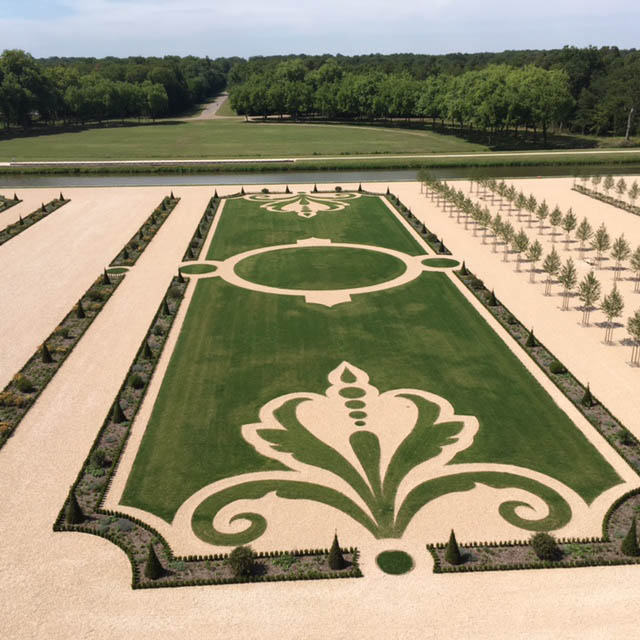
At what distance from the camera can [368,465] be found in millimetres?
34062

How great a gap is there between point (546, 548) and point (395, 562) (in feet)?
20.6

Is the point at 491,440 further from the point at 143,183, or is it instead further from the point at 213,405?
the point at 143,183

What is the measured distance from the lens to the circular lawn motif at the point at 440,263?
6549cm

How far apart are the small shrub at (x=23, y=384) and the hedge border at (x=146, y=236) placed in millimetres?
27028

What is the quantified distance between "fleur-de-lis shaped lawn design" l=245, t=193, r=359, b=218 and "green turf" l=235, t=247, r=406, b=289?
19847mm

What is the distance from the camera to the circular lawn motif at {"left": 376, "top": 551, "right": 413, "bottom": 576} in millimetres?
27156

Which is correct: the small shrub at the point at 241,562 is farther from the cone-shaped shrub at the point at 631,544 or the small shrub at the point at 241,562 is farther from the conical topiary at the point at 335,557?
the cone-shaped shrub at the point at 631,544

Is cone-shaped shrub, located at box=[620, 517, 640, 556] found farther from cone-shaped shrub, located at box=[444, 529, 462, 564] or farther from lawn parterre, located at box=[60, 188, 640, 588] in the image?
cone-shaped shrub, located at box=[444, 529, 462, 564]

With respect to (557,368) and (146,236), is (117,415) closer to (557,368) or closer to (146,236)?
(557,368)

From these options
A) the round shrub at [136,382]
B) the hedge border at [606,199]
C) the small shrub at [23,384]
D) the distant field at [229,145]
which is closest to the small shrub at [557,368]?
the round shrub at [136,382]

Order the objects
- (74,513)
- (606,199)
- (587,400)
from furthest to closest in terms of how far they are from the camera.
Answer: (606,199)
(587,400)
(74,513)

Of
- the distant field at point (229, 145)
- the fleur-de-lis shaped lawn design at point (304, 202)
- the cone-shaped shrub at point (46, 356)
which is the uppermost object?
the distant field at point (229, 145)

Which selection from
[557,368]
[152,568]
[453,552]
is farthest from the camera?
[557,368]

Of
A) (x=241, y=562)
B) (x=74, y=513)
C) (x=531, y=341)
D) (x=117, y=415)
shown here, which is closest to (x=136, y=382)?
(x=117, y=415)
